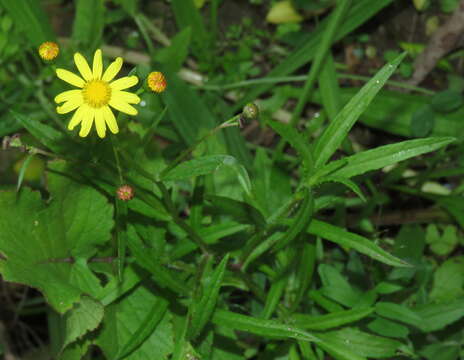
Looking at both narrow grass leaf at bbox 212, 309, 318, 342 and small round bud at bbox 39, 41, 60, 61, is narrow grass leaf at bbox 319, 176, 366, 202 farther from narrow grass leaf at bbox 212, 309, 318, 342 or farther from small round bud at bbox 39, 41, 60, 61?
small round bud at bbox 39, 41, 60, 61

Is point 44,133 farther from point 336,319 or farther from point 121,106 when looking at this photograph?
point 336,319

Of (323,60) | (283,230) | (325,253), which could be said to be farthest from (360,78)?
(283,230)

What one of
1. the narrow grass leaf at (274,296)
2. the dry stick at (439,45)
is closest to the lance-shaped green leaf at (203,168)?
the narrow grass leaf at (274,296)

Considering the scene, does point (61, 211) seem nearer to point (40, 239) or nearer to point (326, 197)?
point (40, 239)

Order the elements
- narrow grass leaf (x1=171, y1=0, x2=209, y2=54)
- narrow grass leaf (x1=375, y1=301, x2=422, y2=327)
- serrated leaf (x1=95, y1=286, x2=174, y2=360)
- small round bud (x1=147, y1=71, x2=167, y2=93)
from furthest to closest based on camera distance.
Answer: narrow grass leaf (x1=171, y1=0, x2=209, y2=54) < narrow grass leaf (x1=375, y1=301, x2=422, y2=327) < serrated leaf (x1=95, y1=286, x2=174, y2=360) < small round bud (x1=147, y1=71, x2=167, y2=93)

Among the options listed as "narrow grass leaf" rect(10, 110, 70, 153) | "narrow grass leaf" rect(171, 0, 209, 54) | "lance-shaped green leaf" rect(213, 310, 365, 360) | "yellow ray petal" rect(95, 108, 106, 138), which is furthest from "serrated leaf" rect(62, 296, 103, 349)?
"narrow grass leaf" rect(171, 0, 209, 54)

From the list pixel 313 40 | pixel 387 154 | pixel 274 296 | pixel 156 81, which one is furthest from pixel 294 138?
pixel 313 40

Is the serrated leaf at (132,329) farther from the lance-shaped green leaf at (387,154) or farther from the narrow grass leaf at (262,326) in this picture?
the lance-shaped green leaf at (387,154)
